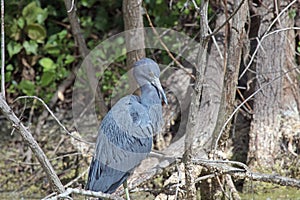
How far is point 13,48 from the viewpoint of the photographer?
612 cm

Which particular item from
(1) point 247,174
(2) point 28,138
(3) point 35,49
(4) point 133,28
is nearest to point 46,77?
(3) point 35,49

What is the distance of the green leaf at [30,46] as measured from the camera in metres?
6.14

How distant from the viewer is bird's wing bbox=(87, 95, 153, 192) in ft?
11.8

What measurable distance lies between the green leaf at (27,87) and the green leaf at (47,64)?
0.74 ft

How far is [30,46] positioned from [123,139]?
284cm

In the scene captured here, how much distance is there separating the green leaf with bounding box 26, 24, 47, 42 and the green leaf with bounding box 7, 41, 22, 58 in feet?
0.55

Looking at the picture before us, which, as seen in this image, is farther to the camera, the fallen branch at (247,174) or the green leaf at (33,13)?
the green leaf at (33,13)

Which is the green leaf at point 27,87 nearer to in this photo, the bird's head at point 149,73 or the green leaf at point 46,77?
the green leaf at point 46,77

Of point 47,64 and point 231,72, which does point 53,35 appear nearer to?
point 47,64

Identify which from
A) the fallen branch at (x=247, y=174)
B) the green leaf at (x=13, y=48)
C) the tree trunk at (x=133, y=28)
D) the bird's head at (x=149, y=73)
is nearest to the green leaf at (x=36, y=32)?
the green leaf at (x=13, y=48)

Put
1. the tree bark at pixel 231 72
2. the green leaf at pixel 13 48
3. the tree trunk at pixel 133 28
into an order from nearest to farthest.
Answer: the tree bark at pixel 231 72 → the tree trunk at pixel 133 28 → the green leaf at pixel 13 48

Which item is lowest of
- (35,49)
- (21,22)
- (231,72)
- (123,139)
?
(123,139)

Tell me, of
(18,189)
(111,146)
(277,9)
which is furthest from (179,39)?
(111,146)

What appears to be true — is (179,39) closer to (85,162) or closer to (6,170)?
(85,162)
